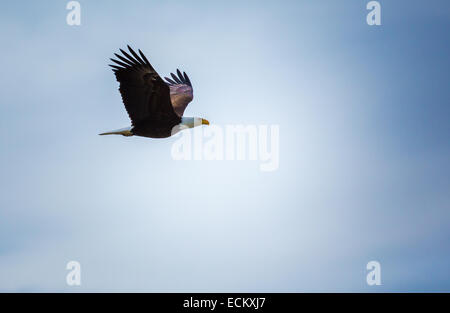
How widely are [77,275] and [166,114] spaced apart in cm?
319

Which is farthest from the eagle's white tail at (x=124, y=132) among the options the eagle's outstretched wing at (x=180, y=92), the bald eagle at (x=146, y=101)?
the eagle's outstretched wing at (x=180, y=92)

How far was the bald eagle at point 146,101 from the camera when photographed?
11.1 m

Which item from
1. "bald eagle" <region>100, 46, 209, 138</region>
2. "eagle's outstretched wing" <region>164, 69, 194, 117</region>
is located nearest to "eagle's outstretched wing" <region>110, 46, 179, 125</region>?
"bald eagle" <region>100, 46, 209, 138</region>

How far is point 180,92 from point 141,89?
2374mm

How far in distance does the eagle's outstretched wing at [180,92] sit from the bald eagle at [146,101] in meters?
0.33

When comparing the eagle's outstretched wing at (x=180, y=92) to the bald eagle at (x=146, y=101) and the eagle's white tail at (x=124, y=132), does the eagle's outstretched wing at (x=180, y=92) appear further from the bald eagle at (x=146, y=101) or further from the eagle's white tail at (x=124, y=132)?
the eagle's white tail at (x=124, y=132)

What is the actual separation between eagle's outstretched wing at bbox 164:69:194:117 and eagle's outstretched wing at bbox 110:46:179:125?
116cm

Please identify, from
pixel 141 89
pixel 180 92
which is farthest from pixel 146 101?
pixel 180 92

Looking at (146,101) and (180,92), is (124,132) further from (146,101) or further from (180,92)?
(180,92)

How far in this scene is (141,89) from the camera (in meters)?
11.3
